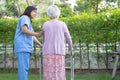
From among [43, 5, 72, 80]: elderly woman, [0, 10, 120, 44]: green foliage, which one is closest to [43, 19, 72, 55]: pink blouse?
[43, 5, 72, 80]: elderly woman

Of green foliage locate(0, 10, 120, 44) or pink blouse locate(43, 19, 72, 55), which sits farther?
green foliage locate(0, 10, 120, 44)

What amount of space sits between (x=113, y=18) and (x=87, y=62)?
1522mm

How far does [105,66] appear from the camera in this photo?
9.53 metres

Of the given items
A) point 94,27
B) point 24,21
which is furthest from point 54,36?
point 94,27

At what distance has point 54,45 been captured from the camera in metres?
5.16

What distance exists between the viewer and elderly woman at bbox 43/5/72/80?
5.15m

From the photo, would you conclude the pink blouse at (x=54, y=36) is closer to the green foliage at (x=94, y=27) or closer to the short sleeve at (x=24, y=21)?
the short sleeve at (x=24, y=21)

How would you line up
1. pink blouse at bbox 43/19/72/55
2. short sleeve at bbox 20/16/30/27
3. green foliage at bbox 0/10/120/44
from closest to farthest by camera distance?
pink blouse at bbox 43/19/72/55
short sleeve at bbox 20/16/30/27
green foliage at bbox 0/10/120/44

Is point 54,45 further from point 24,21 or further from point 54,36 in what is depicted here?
point 24,21

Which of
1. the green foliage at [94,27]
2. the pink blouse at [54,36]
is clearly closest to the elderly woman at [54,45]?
the pink blouse at [54,36]

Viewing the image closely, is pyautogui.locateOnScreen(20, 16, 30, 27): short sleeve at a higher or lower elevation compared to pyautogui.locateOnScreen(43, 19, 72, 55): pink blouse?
higher

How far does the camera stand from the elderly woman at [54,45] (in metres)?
5.15

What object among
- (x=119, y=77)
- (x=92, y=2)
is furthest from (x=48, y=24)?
(x=92, y=2)

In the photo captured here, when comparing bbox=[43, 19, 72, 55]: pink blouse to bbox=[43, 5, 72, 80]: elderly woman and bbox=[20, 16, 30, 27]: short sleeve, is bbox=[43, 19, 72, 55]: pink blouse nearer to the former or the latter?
bbox=[43, 5, 72, 80]: elderly woman
